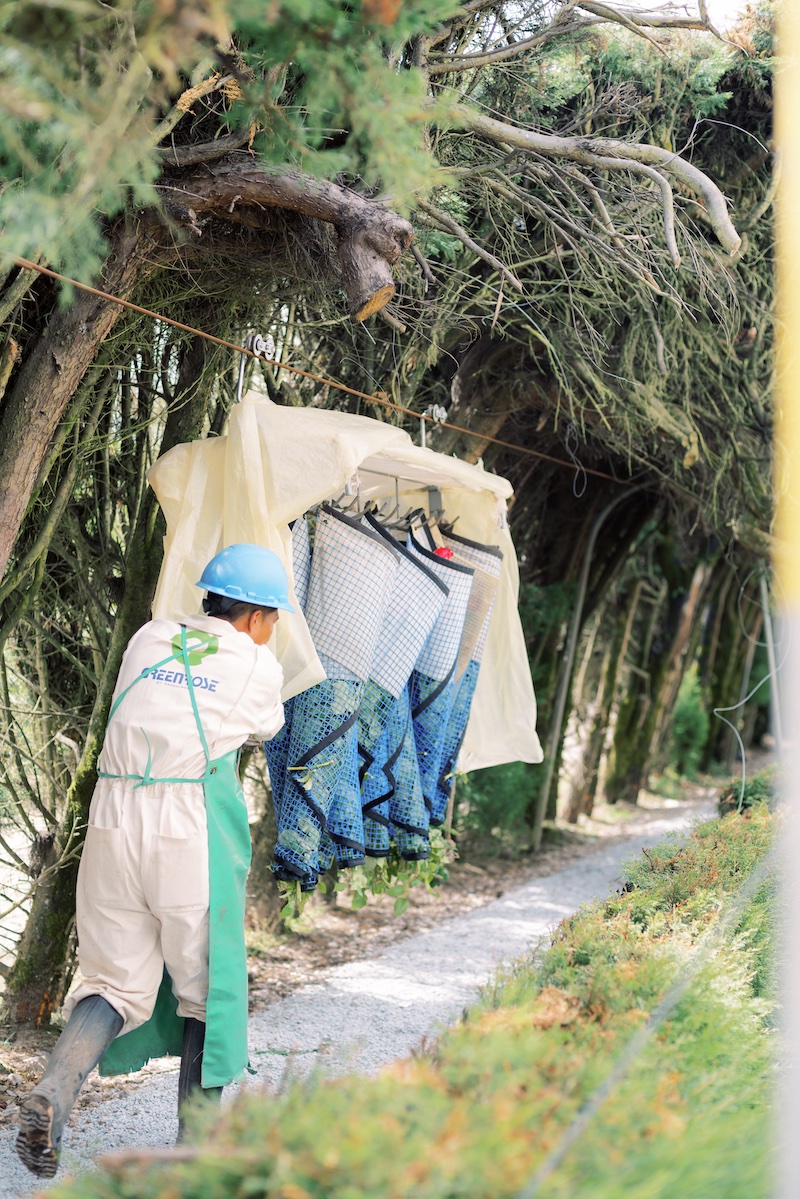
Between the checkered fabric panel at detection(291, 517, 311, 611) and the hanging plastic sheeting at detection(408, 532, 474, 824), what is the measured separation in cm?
47

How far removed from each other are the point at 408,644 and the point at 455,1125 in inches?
85.4

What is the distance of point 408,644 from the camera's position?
3396 mm

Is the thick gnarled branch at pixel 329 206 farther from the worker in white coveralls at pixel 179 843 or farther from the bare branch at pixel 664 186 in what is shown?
the worker in white coveralls at pixel 179 843

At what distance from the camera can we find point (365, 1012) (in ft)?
14.0

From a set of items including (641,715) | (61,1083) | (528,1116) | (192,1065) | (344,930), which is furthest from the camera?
(641,715)

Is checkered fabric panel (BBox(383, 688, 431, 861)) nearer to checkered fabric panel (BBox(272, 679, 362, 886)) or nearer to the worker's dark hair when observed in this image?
checkered fabric panel (BBox(272, 679, 362, 886))

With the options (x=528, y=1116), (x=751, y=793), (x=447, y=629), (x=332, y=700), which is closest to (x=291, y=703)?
(x=332, y=700)

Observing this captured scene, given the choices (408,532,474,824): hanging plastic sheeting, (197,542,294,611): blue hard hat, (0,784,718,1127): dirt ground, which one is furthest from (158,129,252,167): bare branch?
(0,784,718,1127): dirt ground

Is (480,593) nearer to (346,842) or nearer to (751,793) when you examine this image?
(346,842)

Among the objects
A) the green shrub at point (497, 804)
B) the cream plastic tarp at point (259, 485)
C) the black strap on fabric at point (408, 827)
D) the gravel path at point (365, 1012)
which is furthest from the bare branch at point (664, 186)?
the green shrub at point (497, 804)

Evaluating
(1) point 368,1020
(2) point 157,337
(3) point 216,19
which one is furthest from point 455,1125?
(1) point 368,1020

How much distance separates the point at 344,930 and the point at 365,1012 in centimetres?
124

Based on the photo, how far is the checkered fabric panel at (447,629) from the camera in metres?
3.56

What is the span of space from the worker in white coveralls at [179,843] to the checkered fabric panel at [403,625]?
0.79 metres
